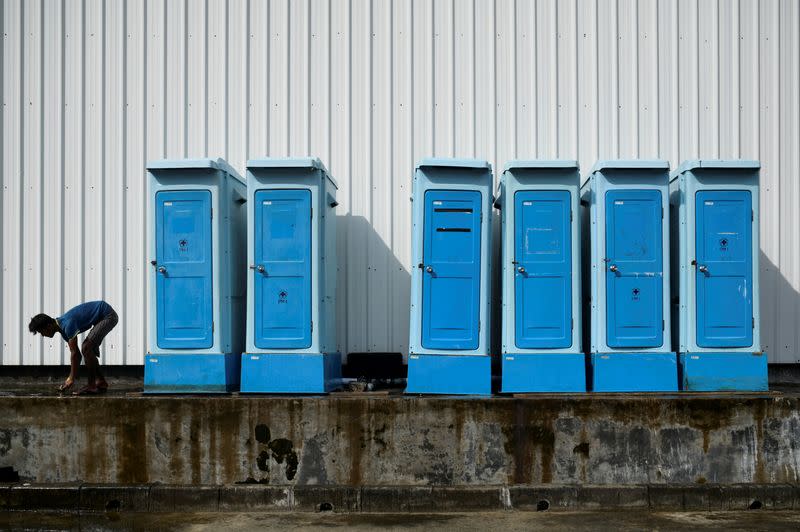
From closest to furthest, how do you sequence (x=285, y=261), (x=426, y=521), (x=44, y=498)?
1. (x=426, y=521)
2. (x=44, y=498)
3. (x=285, y=261)

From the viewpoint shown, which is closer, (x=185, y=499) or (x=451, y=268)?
(x=185, y=499)

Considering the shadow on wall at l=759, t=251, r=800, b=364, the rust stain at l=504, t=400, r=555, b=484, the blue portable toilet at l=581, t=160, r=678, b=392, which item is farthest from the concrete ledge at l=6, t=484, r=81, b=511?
the shadow on wall at l=759, t=251, r=800, b=364

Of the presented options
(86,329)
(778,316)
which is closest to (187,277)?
(86,329)

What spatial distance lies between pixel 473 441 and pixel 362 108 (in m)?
4.42

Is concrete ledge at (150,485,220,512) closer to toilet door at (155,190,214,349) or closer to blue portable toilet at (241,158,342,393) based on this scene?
→ blue portable toilet at (241,158,342,393)

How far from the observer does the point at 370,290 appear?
33.7 feet

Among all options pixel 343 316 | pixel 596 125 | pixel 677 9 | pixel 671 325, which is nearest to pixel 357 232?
pixel 343 316

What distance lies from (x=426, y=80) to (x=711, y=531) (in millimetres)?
6043

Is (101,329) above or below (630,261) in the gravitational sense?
below

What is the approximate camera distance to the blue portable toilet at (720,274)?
347 inches

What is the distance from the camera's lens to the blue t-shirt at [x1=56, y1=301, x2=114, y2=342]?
9.04m

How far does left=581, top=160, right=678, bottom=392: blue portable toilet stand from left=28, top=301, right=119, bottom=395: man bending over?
17.8 feet

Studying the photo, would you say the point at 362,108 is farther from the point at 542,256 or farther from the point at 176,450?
the point at 176,450

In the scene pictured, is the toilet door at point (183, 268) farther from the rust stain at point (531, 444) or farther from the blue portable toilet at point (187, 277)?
the rust stain at point (531, 444)
